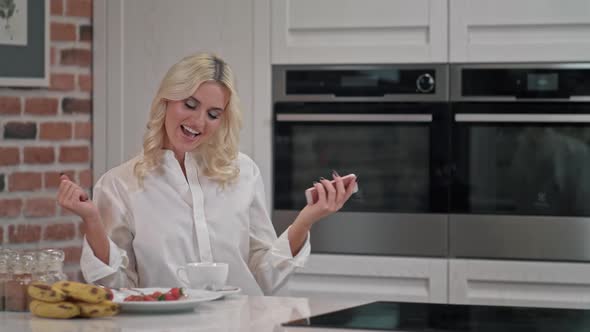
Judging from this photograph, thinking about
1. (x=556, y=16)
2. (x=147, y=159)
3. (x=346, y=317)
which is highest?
(x=556, y=16)

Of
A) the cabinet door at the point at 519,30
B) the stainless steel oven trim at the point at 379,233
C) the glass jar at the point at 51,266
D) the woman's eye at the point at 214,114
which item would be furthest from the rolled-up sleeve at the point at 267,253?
the cabinet door at the point at 519,30

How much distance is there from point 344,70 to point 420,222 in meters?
0.60

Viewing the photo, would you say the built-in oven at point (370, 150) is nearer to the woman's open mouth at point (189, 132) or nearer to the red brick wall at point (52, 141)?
the red brick wall at point (52, 141)

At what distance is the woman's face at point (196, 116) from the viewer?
9.00ft

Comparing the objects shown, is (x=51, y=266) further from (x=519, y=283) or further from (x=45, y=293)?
(x=519, y=283)

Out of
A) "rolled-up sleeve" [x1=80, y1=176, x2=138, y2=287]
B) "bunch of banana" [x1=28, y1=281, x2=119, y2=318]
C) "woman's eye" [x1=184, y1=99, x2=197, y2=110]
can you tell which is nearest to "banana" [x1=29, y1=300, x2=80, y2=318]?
"bunch of banana" [x1=28, y1=281, x2=119, y2=318]

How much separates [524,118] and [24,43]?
5.75ft

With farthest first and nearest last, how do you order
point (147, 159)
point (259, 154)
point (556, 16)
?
1. point (259, 154)
2. point (556, 16)
3. point (147, 159)

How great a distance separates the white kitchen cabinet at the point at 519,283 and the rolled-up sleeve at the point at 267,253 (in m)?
0.89

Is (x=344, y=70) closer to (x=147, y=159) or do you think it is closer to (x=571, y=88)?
(x=571, y=88)

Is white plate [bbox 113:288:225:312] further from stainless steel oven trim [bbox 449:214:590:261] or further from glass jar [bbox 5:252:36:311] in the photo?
stainless steel oven trim [bbox 449:214:590:261]

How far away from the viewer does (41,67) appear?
12.0ft

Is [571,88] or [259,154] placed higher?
[571,88]

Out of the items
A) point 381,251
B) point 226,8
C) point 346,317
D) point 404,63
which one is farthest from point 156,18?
point 346,317
